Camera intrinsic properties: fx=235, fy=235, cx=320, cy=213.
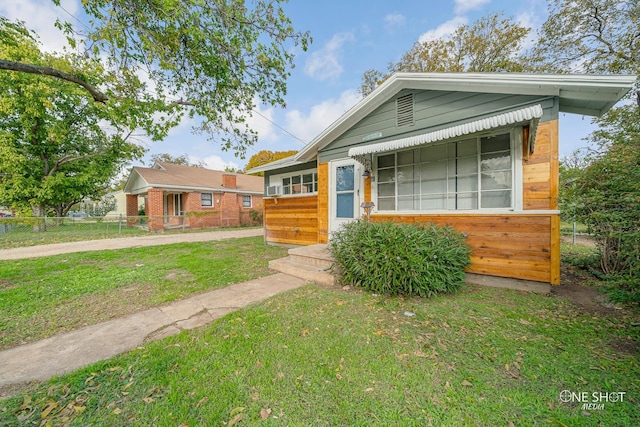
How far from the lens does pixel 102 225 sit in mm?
14164

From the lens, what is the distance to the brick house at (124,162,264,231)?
1538 cm

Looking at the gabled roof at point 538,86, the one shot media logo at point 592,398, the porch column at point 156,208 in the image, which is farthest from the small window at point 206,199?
the one shot media logo at point 592,398

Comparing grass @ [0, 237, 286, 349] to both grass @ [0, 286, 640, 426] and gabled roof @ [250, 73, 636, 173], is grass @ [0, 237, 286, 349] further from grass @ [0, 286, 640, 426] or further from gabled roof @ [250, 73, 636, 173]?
gabled roof @ [250, 73, 636, 173]

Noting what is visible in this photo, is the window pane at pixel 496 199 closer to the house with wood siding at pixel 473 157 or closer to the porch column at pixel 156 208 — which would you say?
the house with wood siding at pixel 473 157

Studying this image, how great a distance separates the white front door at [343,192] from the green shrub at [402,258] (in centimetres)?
197

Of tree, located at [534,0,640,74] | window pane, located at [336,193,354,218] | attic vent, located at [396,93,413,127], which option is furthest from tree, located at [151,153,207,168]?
tree, located at [534,0,640,74]

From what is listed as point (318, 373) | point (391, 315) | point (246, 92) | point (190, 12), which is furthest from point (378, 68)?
point (318, 373)

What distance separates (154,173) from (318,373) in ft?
63.6

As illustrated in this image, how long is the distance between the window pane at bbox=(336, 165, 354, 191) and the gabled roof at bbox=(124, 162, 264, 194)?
13.7 m

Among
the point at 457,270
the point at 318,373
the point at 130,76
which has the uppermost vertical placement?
the point at 130,76

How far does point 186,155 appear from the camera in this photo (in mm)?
40000

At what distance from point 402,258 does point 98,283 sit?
5654 mm

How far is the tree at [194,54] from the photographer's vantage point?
4418 mm

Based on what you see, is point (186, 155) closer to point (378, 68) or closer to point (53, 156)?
point (53, 156)
